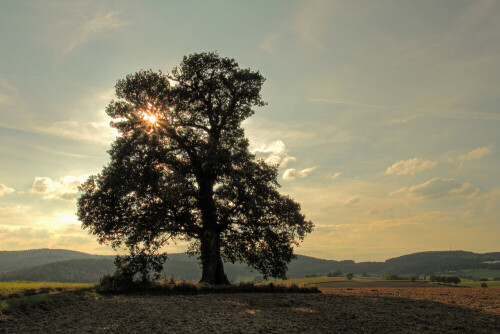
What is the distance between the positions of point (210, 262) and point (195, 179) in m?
6.61

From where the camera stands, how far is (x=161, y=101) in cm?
2778

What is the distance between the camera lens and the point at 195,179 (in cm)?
2761

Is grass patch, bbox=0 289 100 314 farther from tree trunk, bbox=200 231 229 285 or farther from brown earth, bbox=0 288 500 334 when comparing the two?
tree trunk, bbox=200 231 229 285

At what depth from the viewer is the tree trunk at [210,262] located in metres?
25.7

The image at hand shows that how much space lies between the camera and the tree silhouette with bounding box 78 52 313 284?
81.1 ft

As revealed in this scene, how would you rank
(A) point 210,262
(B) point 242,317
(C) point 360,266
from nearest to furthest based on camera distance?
(B) point 242,317
(A) point 210,262
(C) point 360,266

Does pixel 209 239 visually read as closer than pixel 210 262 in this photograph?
No

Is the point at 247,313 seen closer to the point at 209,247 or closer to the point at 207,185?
the point at 209,247

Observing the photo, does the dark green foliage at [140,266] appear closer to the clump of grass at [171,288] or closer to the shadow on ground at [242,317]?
the clump of grass at [171,288]

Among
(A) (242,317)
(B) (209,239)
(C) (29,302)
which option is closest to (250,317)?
(A) (242,317)

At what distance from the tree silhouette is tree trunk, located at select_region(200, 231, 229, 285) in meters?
0.07

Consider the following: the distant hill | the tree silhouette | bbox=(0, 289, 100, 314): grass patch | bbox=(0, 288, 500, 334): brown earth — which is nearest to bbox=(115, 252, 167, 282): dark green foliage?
the tree silhouette

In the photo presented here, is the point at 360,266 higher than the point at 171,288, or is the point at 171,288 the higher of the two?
the point at 171,288

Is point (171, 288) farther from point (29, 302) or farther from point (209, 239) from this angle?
point (29, 302)
